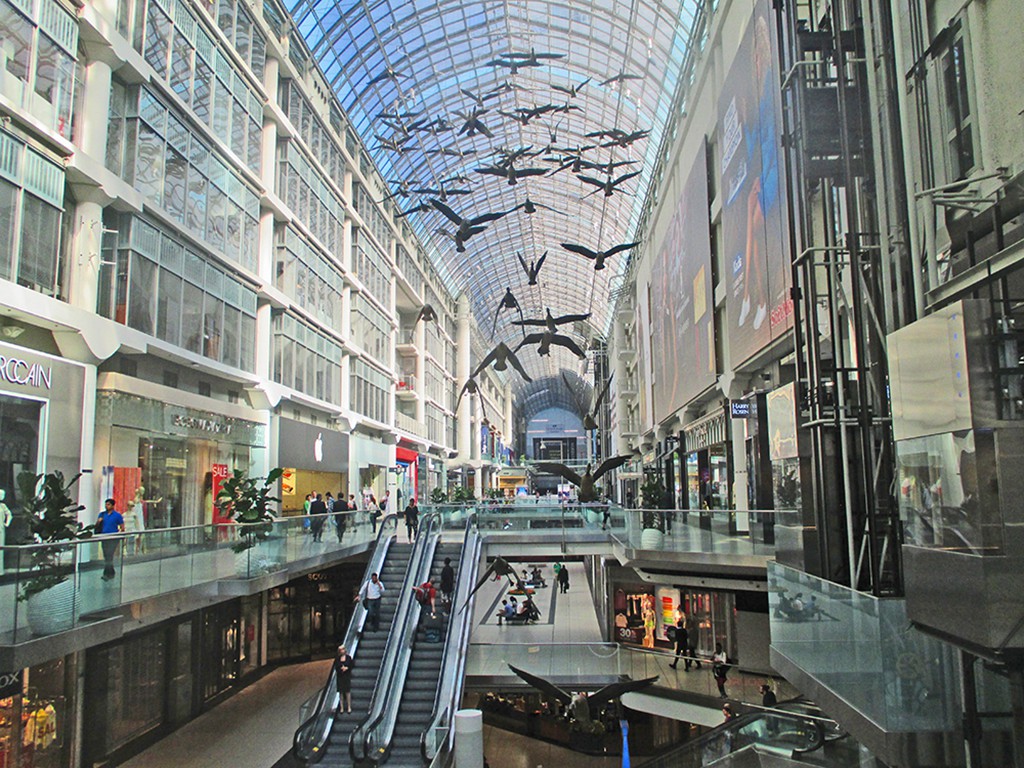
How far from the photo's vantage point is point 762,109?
15.8 m

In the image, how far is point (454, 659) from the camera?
53.9 feet

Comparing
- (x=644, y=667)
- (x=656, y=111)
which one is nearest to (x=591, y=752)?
(x=644, y=667)

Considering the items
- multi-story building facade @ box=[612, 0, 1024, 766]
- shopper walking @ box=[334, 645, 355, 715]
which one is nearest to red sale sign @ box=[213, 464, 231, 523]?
shopper walking @ box=[334, 645, 355, 715]

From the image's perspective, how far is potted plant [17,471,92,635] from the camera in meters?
8.68

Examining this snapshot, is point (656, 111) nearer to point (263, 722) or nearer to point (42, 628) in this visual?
point (263, 722)

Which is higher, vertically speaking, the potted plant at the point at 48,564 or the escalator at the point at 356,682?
the potted plant at the point at 48,564

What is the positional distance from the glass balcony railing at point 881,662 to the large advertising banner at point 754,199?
752cm

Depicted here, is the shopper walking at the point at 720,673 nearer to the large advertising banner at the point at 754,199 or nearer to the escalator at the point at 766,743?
the escalator at the point at 766,743

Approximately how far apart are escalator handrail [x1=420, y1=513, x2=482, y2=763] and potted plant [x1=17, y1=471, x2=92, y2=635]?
667 cm

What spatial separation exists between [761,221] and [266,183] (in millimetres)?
16213

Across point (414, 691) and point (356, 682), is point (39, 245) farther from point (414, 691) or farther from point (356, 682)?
point (414, 691)

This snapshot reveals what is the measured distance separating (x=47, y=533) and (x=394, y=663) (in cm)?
804

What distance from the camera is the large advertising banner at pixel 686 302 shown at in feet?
76.7

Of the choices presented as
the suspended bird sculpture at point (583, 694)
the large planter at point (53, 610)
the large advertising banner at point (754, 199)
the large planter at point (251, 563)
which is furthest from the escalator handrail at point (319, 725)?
the large advertising banner at point (754, 199)
